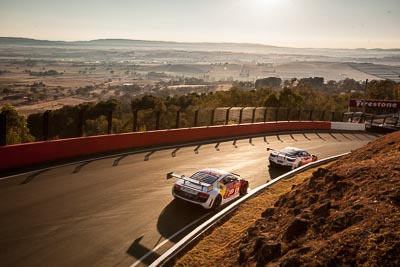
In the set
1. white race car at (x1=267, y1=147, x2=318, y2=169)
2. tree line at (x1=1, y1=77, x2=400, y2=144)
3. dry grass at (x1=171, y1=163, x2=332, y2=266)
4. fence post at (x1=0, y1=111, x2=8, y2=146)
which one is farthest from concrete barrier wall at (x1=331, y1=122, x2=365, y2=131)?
fence post at (x1=0, y1=111, x2=8, y2=146)

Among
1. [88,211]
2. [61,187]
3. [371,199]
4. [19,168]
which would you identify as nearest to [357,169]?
[371,199]

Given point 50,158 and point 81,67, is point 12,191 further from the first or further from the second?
point 81,67

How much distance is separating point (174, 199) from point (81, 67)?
148757 millimetres

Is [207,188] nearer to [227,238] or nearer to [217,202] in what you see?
[217,202]

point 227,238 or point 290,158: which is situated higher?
point 227,238

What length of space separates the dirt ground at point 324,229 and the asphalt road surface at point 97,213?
1.39 meters

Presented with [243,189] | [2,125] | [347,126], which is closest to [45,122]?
[2,125]

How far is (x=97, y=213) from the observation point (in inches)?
391

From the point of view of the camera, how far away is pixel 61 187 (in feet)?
38.3

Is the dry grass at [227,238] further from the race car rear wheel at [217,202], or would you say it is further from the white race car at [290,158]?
the white race car at [290,158]

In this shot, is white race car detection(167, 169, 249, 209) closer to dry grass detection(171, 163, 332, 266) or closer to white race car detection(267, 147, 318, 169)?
dry grass detection(171, 163, 332, 266)

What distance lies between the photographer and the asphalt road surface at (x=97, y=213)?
777 cm

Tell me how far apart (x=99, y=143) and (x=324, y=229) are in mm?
13095

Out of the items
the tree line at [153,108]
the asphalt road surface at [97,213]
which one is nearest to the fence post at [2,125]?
the tree line at [153,108]
